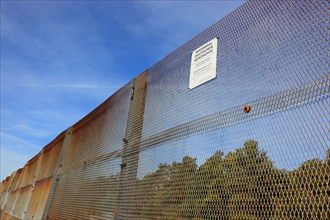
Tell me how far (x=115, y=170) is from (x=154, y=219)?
125 cm

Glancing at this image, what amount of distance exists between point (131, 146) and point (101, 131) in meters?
1.23

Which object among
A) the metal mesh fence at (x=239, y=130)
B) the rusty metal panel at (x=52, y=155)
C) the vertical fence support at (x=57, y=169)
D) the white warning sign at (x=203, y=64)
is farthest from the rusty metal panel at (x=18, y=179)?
the white warning sign at (x=203, y=64)

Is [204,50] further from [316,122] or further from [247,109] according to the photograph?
[316,122]

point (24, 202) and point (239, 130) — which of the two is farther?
point (24, 202)

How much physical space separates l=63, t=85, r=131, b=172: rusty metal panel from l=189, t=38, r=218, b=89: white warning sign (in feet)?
4.94

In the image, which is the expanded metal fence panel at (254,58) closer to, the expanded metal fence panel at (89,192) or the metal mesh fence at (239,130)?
the metal mesh fence at (239,130)

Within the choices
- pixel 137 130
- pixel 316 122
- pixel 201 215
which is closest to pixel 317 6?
pixel 316 122

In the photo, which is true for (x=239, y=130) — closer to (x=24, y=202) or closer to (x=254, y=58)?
(x=254, y=58)

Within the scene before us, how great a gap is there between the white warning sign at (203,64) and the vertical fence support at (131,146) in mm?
1023

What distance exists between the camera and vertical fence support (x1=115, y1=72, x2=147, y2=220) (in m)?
3.12

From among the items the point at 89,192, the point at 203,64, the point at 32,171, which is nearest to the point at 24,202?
the point at 32,171

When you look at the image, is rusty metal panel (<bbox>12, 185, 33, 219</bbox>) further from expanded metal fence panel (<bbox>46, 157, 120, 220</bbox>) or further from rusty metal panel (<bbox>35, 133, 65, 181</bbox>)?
expanded metal fence panel (<bbox>46, 157, 120, 220</bbox>)

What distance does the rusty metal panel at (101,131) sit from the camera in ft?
12.9

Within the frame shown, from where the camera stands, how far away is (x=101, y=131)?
4477 mm
